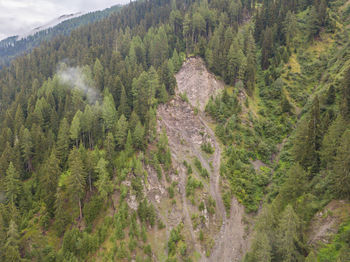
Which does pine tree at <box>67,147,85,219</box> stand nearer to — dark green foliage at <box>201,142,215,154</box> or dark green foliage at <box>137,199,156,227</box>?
dark green foliage at <box>137,199,156,227</box>

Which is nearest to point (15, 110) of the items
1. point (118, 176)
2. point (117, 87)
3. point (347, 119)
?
point (117, 87)

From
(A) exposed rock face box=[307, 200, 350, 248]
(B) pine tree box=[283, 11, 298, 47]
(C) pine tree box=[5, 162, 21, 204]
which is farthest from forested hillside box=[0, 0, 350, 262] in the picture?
(B) pine tree box=[283, 11, 298, 47]

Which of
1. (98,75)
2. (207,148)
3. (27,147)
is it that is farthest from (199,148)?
(27,147)

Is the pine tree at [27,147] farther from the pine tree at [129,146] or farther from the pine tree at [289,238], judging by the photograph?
the pine tree at [289,238]

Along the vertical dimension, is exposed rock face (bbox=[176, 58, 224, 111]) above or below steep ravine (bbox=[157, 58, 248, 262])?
above

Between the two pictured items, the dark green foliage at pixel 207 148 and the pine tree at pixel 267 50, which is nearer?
the dark green foliage at pixel 207 148

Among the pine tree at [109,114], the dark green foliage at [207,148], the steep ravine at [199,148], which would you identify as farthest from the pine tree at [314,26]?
the pine tree at [109,114]

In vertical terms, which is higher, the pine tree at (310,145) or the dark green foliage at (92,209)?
the pine tree at (310,145)
